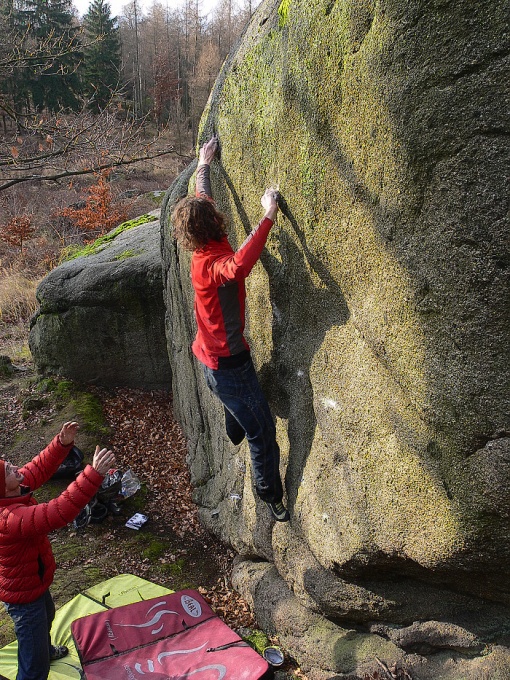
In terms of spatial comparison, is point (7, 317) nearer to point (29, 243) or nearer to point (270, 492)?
point (29, 243)

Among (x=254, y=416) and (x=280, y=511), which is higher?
(x=254, y=416)

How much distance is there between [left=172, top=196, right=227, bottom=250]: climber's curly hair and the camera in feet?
12.7

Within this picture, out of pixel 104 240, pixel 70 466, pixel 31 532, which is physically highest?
pixel 104 240

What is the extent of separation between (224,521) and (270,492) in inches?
67.9

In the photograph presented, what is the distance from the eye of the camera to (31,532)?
3.47 meters

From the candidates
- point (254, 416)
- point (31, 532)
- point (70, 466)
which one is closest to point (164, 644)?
point (31, 532)

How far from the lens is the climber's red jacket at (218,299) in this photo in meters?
3.84

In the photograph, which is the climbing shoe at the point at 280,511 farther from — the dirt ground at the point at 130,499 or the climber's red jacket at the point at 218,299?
the climber's red jacket at the point at 218,299

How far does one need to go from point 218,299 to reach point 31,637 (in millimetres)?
2648

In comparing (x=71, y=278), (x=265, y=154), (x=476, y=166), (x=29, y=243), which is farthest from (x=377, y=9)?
(x=29, y=243)

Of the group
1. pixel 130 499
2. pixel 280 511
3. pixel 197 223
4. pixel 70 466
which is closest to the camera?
pixel 197 223

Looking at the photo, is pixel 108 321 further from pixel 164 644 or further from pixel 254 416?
pixel 164 644

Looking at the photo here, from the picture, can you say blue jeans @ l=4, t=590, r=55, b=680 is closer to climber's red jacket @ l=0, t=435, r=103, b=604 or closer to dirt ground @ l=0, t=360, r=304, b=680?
climber's red jacket @ l=0, t=435, r=103, b=604

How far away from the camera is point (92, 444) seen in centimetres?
813
